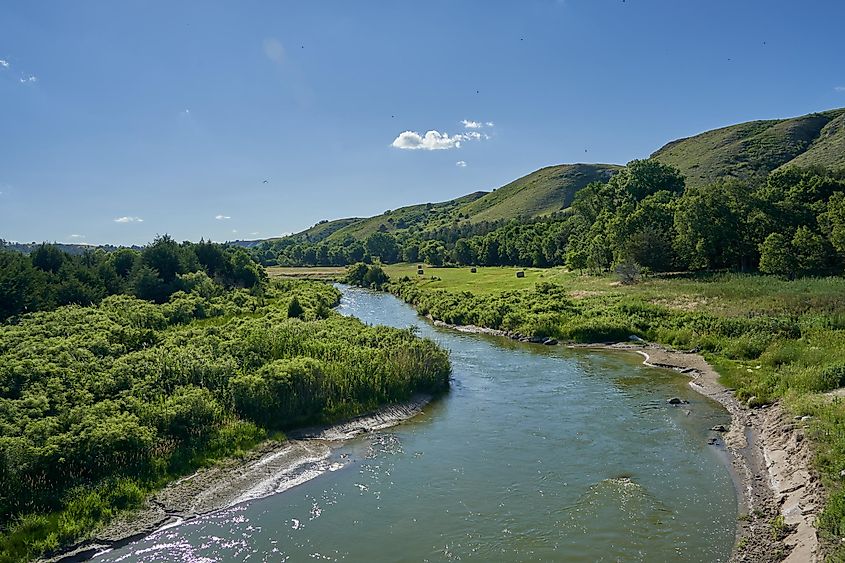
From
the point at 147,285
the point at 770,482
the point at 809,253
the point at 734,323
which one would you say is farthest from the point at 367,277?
the point at 770,482

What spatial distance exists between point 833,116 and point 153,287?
18707 centimetres

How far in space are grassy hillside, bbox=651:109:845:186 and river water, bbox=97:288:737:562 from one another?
118 m

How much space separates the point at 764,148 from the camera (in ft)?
500

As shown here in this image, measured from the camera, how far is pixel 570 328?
49.7m

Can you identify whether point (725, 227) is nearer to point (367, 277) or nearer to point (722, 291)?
point (722, 291)

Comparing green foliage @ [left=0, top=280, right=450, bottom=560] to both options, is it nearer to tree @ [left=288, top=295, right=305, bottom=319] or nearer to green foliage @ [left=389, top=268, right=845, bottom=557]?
tree @ [left=288, top=295, right=305, bottom=319]

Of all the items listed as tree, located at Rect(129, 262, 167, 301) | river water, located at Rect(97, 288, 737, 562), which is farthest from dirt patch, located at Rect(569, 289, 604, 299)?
tree, located at Rect(129, 262, 167, 301)

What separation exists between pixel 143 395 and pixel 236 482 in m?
6.78

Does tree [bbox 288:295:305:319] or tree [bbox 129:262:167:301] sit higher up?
tree [bbox 129:262:167:301]

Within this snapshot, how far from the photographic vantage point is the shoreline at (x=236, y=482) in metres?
18.3

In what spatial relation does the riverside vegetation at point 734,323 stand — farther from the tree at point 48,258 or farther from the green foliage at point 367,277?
the tree at point 48,258

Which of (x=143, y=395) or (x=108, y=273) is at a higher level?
(x=108, y=273)

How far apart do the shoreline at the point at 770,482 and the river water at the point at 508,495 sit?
0.58 meters

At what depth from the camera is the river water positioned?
57.4 feet
